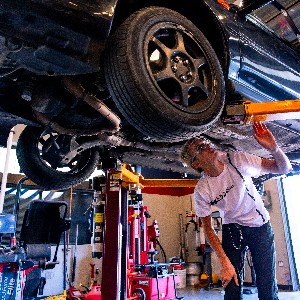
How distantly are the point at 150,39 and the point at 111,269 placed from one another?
2487 millimetres

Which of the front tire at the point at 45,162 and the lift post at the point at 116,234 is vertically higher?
the front tire at the point at 45,162

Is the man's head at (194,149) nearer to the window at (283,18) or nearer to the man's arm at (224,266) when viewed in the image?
the man's arm at (224,266)

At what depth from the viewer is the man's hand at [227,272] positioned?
1.82m

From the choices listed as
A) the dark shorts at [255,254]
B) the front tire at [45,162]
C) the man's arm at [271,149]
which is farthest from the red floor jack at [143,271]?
the man's arm at [271,149]

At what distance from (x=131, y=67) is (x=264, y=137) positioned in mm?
938

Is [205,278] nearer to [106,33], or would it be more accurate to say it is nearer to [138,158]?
[138,158]

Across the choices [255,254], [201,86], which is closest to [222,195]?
[255,254]

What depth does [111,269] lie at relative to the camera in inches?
126

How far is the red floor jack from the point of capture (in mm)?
4051

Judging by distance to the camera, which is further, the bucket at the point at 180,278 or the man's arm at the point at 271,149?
the bucket at the point at 180,278

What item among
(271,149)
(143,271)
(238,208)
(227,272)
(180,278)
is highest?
(271,149)

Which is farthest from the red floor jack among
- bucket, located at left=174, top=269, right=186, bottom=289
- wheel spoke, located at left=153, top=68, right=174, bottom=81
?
wheel spoke, located at left=153, top=68, right=174, bottom=81

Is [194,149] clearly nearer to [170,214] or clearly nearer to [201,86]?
[201,86]

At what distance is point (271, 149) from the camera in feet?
5.98
